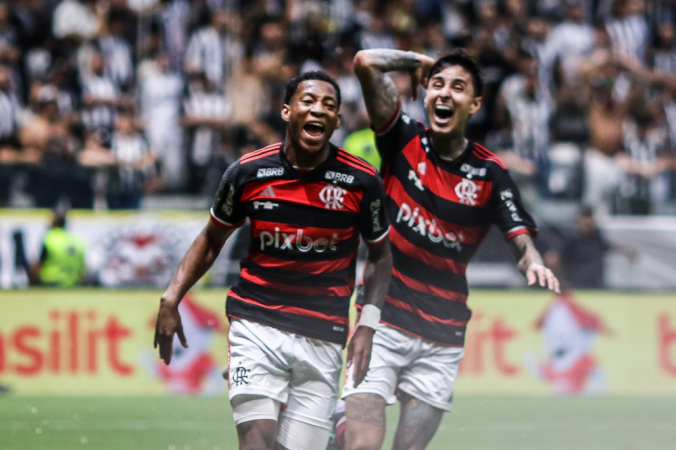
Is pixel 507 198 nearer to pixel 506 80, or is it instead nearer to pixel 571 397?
pixel 571 397

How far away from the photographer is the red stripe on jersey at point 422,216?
6070 millimetres

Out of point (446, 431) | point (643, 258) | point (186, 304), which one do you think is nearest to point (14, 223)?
point (186, 304)

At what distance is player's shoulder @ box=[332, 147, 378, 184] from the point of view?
5.35 meters

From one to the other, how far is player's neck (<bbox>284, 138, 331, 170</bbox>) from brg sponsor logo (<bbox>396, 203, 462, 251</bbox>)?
0.89m

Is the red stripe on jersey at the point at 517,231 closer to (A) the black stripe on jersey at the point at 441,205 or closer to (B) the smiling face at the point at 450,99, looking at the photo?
(A) the black stripe on jersey at the point at 441,205

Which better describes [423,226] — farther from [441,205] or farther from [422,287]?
[422,287]

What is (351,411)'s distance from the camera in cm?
574

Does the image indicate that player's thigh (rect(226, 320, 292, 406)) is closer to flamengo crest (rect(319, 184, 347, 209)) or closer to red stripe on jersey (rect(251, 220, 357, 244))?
red stripe on jersey (rect(251, 220, 357, 244))

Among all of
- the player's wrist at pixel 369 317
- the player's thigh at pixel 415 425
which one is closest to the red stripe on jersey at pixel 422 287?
the player's thigh at pixel 415 425

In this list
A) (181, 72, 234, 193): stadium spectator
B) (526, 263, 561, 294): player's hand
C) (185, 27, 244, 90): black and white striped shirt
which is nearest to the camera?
(526, 263, 561, 294): player's hand

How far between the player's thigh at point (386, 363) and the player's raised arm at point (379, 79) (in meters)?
1.19

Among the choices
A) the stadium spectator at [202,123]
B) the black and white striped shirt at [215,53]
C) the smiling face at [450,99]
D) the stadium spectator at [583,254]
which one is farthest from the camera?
the black and white striped shirt at [215,53]

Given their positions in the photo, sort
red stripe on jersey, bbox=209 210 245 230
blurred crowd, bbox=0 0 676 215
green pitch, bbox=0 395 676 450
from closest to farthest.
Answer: red stripe on jersey, bbox=209 210 245 230, green pitch, bbox=0 395 676 450, blurred crowd, bbox=0 0 676 215

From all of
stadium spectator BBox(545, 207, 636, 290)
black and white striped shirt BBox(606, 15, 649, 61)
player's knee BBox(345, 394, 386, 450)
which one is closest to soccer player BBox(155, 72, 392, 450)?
player's knee BBox(345, 394, 386, 450)
